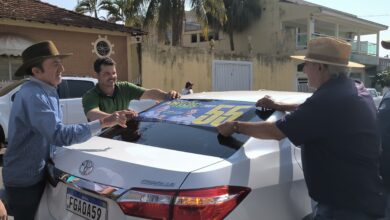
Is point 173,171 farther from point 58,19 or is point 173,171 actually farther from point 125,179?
point 58,19

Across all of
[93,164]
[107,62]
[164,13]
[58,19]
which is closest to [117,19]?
[164,13]

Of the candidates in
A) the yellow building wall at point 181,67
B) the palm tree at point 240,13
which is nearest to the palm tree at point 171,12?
the yellow building wall at point 181,67

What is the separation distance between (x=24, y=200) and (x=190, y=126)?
123 cm

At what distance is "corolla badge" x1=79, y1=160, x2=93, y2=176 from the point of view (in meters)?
2.59

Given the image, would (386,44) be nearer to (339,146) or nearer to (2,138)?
(339,146)

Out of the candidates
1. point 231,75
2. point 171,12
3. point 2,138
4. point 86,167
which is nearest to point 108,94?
point 86,167

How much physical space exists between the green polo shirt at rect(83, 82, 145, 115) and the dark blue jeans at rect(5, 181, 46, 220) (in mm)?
1186

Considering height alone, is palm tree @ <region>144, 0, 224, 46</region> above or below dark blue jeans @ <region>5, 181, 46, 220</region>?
above

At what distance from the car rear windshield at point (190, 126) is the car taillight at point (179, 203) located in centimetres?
37

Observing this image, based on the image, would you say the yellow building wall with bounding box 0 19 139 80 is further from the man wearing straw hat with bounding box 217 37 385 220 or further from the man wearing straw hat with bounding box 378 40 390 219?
the man wearing straw hat with bounding box 217 37 385 220

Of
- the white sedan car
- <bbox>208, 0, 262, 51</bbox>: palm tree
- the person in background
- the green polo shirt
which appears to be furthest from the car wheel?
<bbox>208, 0, 262, 51</bbox>: palm tree

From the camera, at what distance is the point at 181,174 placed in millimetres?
2279

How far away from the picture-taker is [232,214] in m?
2.29

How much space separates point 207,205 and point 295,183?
828mm
